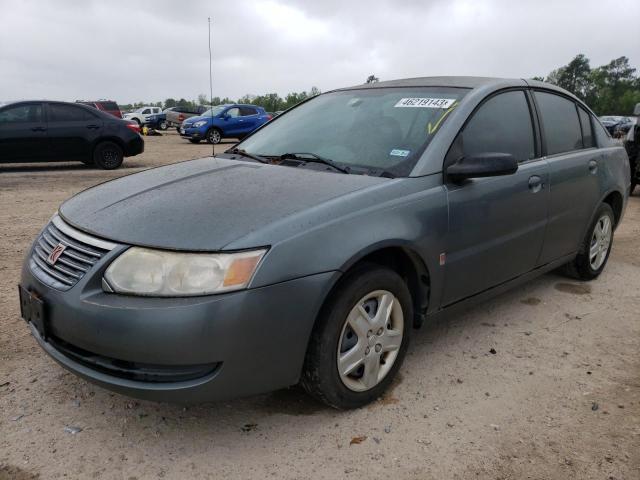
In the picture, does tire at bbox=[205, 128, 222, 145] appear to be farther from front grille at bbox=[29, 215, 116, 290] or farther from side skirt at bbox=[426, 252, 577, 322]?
front grille at bbox=[29, 215, 116, 290]

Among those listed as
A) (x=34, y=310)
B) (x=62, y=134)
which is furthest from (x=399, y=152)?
(x=62, y=134)

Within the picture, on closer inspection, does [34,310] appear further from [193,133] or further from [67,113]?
[193,133]

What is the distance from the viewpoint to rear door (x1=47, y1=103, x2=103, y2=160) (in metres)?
10.7

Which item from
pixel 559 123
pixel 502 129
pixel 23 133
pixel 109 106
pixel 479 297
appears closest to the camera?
pixel 479 297

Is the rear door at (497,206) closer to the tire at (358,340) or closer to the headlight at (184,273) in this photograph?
the tire at (358,340)

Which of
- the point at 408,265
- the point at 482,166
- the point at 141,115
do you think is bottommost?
the point at 408,265

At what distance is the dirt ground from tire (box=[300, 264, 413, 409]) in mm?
147

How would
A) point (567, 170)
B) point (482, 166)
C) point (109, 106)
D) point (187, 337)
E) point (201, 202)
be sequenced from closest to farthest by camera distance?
point (187, 337), point (201, 202), point (482, 166), point (567, 170), point (109, 106)

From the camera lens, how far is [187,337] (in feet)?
6.82

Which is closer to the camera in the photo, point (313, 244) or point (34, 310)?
point (313, 244)

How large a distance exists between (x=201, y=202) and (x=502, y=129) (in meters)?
1.94

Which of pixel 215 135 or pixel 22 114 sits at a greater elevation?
pixel 22 114

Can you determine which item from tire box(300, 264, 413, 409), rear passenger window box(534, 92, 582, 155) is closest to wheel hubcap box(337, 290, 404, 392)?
tire box(300, 264, 413, 409)

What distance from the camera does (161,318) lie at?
81.8 inches
